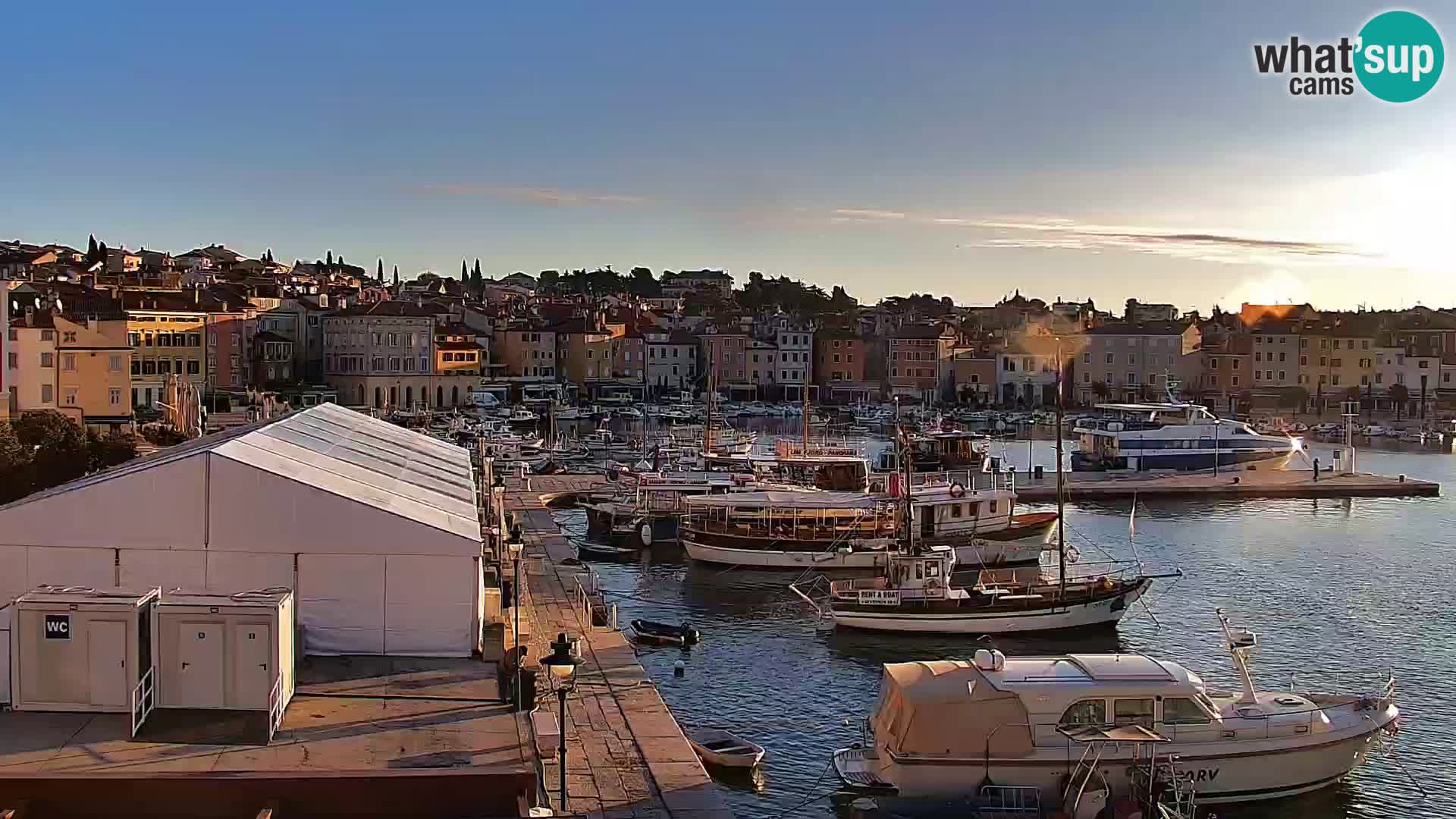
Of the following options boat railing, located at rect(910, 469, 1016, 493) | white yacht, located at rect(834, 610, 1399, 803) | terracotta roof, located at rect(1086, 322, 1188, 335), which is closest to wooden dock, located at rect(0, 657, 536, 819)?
white yacht, located at rect(834, 610, 1399, 803)

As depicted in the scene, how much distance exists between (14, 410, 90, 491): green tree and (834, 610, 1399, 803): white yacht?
20622 mm

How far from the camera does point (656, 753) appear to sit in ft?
44.6

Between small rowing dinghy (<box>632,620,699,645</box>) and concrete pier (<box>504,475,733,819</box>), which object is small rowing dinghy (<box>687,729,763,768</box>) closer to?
concrete pier (<box>504,475,733,819</box>)

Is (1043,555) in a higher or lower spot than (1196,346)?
lower

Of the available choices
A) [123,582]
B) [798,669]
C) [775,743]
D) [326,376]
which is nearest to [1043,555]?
[798,669]

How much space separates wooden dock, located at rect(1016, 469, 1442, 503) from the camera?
44500mm

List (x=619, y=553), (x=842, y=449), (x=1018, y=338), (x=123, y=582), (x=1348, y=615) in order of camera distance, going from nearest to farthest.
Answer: (x=123, y=582) → (x=1348, y=615) → (x=619, y=553) → (x=842, y=449) → (x=1018, y=338)

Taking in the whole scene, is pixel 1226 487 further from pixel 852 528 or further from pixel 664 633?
pixel 664 633

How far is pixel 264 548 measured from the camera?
13.4m

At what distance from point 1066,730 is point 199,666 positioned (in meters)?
7.87

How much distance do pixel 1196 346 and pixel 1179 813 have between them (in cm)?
8371

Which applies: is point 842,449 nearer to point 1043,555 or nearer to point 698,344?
point 1043,555

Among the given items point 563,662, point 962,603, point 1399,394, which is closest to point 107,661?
point 563,662

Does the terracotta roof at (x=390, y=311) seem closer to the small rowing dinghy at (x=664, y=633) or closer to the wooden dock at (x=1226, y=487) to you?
the wooden dock at (x=1226, y=487)
